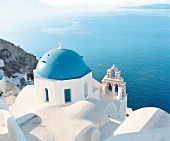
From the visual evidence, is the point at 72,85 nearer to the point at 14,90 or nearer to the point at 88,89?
the point at 88,89

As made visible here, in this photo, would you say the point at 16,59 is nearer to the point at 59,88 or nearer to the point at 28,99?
the point at 28,99

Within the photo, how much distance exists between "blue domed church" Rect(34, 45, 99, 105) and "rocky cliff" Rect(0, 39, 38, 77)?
79.6ft

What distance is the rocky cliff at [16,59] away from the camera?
1420 inches

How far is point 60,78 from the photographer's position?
11.0 m

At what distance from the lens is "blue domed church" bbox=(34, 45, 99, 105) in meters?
11.1

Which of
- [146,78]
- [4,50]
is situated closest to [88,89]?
[146,78]

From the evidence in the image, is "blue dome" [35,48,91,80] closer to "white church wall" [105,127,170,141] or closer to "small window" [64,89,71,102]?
"small window" [64,89,71,102]

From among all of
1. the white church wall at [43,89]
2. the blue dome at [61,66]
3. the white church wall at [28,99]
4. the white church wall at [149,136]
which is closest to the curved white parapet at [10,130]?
the white church wall at [149,136]

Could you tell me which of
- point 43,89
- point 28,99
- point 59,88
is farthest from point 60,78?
point 28,99

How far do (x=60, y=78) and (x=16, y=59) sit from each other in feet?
96.7

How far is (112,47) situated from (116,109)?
1759 inches

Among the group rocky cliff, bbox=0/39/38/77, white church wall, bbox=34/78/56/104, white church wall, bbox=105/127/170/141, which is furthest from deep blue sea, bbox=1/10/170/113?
white church wall, bbox=105/127/170/141

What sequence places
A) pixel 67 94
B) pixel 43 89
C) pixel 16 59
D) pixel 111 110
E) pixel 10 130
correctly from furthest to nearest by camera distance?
pixel 16 59, pixel 111 110, pixel 67 94, pixel 43 89, pixel 10 130

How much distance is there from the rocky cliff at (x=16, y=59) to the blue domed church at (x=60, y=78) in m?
24.3
